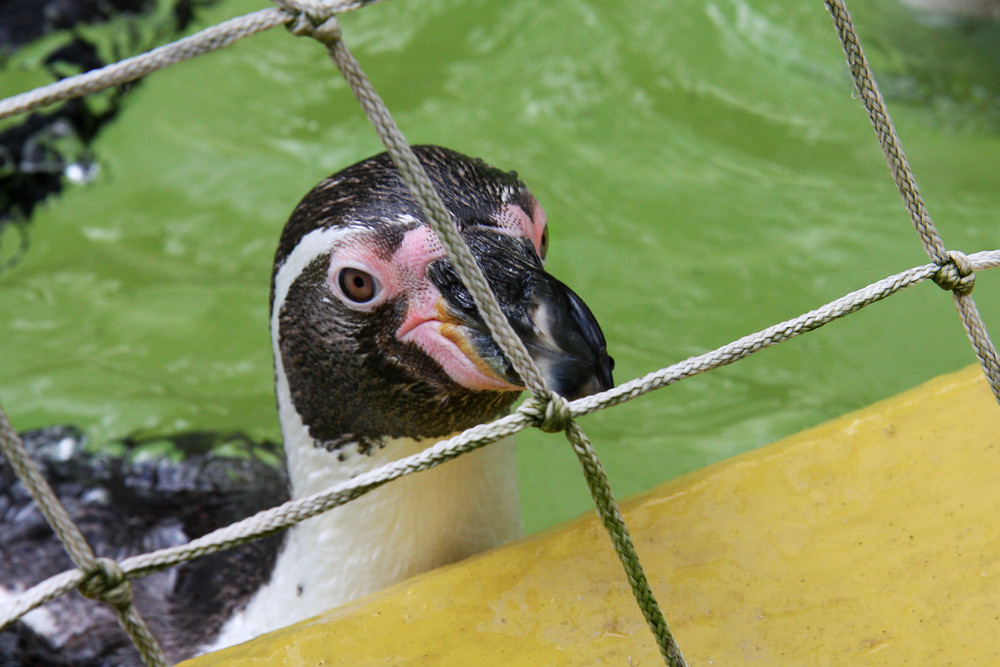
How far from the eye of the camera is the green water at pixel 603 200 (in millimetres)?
3100

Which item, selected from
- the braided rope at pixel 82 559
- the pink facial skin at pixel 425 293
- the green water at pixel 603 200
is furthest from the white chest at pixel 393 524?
the green water at pixel 603 200

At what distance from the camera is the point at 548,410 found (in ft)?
3.57

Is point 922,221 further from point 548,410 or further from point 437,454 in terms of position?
point 437,454

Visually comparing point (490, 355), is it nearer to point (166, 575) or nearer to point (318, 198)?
point (318, 198)

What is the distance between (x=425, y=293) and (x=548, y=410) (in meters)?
0.40

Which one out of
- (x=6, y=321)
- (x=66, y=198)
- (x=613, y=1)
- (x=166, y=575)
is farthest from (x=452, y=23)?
(x=166, y=575)

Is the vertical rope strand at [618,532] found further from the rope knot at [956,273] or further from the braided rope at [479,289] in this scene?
the rope knot at [956,273]

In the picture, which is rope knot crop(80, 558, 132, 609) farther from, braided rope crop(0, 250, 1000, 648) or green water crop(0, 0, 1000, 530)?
green water crop(0, 0, 1000, 530)

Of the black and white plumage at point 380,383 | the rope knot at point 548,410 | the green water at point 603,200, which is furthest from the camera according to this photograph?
the green water at point 603,200

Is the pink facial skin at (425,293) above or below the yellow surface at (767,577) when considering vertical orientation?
above

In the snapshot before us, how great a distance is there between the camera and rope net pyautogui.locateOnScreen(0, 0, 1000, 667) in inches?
38.1

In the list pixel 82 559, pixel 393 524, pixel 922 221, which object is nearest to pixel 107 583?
pixel 82 559

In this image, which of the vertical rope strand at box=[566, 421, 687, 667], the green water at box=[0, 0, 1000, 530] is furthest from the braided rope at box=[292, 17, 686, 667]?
the green water at box=[0, 0, 1000, 530]

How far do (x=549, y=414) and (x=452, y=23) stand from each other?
3588mm
